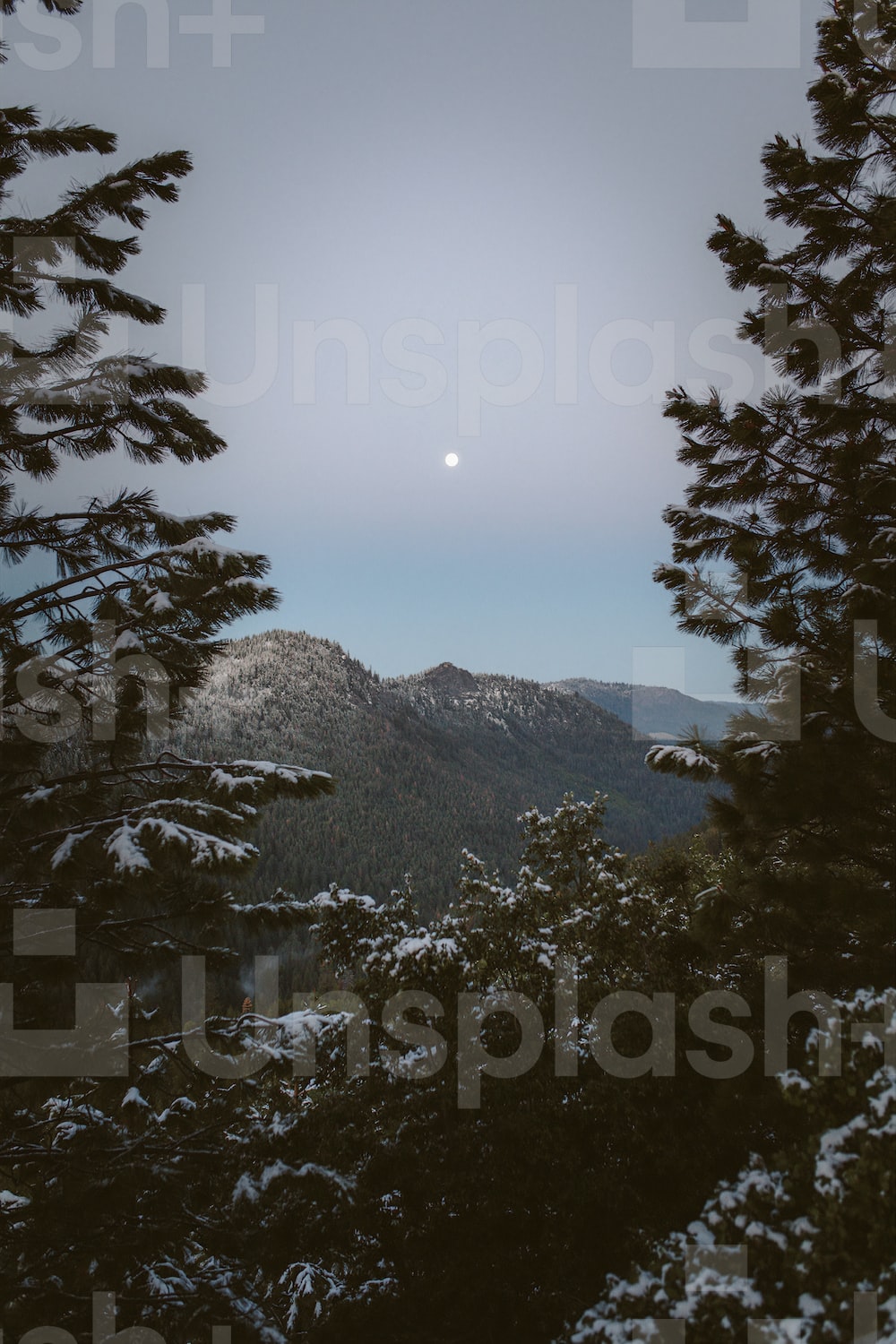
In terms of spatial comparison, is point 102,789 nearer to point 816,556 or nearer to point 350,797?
point 816,556

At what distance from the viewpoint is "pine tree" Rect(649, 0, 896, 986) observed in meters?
4.56

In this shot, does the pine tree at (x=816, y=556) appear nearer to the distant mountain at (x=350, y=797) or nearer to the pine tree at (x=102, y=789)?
the pine tree at (x=102, y=789)

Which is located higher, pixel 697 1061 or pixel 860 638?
pixel 860 638

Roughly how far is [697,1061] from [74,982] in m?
6.95

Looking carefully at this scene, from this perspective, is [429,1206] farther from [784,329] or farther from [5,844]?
[784,329]

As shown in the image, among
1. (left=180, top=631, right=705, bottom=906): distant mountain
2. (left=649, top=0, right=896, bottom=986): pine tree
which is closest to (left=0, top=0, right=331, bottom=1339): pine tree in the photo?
(left=649, top=0, right=896, bottom=986): pine tree

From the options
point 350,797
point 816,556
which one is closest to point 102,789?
point 816,556

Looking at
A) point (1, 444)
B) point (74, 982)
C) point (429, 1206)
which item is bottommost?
point (429, 1206)

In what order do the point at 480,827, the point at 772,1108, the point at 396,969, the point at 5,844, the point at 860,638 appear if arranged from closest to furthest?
1. the point at 5,844
2. the point at 860,638
3. the point at 772,1108
4. the point at 396,969
5. the point at 480,827

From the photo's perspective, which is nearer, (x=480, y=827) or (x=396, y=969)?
(x=396, y=969)

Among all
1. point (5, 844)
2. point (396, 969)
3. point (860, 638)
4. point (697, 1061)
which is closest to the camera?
point (5, 844)

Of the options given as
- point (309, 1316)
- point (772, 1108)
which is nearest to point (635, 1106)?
point (772, 1108)

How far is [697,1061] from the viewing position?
22.0 feet

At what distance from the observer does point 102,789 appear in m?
4.96
